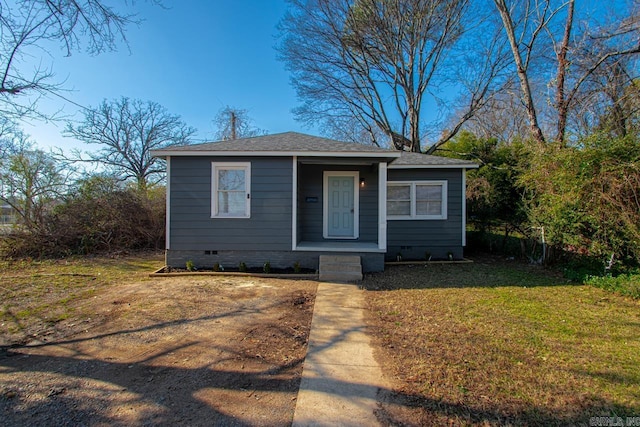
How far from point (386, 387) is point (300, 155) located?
540cm

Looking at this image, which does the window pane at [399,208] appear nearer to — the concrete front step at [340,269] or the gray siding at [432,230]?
the gray siding at [432,230]

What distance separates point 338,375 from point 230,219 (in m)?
5.25

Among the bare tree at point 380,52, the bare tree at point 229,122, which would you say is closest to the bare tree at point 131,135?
the bare tree at point 229,122

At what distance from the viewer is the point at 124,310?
4.11 metres

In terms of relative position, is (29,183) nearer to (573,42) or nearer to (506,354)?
(506,354)

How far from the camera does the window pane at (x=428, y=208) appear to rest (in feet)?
28.3

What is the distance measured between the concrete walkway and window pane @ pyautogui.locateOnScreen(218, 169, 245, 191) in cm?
417

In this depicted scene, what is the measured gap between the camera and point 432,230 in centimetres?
854

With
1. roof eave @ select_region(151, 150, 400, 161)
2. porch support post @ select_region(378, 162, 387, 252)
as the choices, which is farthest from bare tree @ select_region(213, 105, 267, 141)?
porch support post @ select_region(378, 162, 387, 252)

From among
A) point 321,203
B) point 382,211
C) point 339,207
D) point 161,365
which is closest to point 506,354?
point 161,365

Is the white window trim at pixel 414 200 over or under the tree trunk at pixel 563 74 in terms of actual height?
under

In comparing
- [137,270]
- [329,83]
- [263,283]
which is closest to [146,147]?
[329,83]

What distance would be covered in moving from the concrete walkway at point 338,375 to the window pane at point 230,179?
13.7 feet

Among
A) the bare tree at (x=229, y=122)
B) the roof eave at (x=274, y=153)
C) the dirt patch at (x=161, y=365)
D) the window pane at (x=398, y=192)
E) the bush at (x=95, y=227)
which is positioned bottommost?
the dirt patch at (x=161, y=365)
